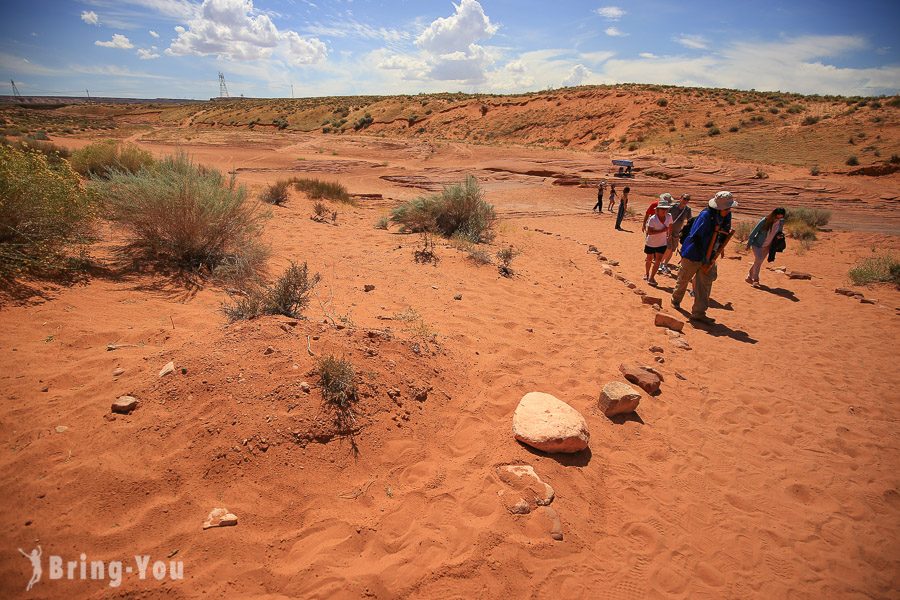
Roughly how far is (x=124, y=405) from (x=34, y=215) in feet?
11.8

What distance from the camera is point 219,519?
2.33 metres

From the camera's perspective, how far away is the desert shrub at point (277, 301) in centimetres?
406

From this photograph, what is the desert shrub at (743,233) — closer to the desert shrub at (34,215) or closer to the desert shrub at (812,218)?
the desert shrub at (812,218)

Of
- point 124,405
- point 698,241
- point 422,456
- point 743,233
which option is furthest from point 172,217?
point 743,233

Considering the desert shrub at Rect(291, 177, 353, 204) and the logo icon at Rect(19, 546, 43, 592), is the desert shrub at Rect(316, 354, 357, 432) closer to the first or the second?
the logo icon at Rect(19, 546, 43, 592)

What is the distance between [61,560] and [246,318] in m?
2.23

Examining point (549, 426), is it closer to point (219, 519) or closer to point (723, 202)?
point (219, 519)

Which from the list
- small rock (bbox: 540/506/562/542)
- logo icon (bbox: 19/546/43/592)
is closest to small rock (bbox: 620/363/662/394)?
small rock (bbox: 540/506/562/542)

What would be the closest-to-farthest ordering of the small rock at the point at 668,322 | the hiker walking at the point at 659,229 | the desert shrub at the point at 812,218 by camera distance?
1. the small rock at the point at 668,322
2. the hiker walking at the point at 659,229
3. the desert shrub at the point at 812,218

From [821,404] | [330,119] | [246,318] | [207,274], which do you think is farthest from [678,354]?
[330,119]

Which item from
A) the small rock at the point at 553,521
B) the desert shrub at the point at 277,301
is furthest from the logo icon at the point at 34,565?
the small rock at the point at 553,521

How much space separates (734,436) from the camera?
3877 millimetres

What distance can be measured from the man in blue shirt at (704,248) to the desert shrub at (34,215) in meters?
8.44

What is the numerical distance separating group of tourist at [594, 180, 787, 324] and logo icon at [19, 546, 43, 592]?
7.39m
